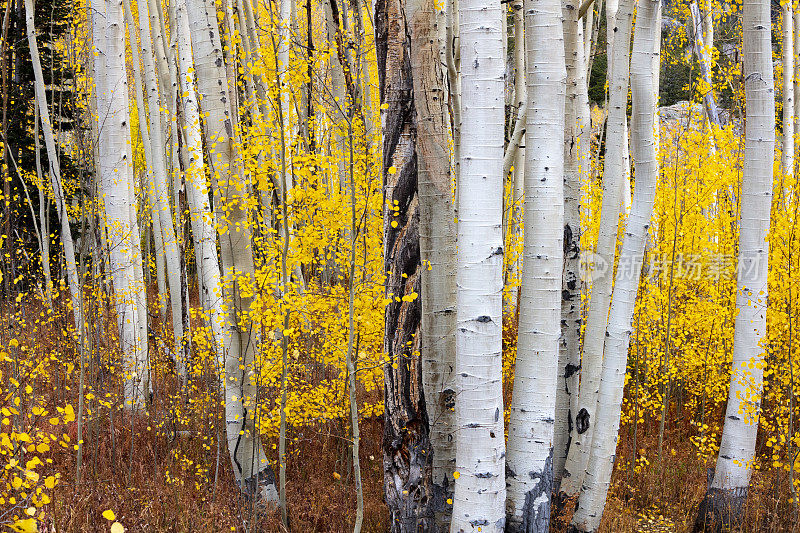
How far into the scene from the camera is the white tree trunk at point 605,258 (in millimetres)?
3758

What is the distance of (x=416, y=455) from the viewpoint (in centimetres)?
346

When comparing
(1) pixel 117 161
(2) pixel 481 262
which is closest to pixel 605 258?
(2) pixel 481 262

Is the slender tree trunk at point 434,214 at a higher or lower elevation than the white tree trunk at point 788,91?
lower

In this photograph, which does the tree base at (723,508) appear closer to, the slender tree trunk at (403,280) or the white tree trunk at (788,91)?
the slender tree trunk at (403,280)

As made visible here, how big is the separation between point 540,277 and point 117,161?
458cm

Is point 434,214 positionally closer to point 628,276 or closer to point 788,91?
point 628,276

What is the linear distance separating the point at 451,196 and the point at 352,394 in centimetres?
133

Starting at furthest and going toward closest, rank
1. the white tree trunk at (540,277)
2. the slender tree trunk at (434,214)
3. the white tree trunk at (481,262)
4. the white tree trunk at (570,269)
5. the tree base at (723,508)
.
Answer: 1. the tree base at (723,508)
2. the white tree trunk at (570,269)
3. the slender tree trunk at (434,214)
4. the white tree trunk at (540,277)
5. the white tree trunk at (481,262)

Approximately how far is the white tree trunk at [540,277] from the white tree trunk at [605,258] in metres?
1.06

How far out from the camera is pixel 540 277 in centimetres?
286

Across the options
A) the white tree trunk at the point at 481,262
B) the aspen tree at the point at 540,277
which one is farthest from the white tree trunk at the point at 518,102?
the white tree trunk at the point at 481,262

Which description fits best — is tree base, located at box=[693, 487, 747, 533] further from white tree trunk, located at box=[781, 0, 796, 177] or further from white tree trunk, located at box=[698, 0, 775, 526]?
white tree trunk, located at box=[781, 0, 796, 177]

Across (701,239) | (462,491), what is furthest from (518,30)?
(462,491)

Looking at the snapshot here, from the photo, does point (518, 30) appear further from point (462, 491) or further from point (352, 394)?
point (462, 491)
